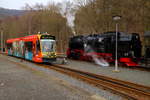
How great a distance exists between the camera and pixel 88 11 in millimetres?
31562

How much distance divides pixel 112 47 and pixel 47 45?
6492mm

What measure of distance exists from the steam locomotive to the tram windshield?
16.8ft

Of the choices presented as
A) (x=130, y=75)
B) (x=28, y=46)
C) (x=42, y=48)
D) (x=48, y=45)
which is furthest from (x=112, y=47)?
(x=28, y=46)

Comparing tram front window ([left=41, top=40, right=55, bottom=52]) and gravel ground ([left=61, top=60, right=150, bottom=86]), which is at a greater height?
tram front window ([left=41, top=40, right=55, bottom=52])

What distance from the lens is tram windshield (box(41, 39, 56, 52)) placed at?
691 inches

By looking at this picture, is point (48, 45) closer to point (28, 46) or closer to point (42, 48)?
point (42, 48)

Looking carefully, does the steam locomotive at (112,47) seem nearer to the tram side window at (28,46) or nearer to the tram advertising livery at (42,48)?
the tram advertising livery at (42,48)

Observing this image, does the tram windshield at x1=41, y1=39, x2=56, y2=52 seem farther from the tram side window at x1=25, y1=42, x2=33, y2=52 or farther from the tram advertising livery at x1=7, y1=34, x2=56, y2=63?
the tram side window at x1=25, y1=42, x2=33, y2=52

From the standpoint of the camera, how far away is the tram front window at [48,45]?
691 inches

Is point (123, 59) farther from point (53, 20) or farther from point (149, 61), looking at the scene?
point (53, 20)

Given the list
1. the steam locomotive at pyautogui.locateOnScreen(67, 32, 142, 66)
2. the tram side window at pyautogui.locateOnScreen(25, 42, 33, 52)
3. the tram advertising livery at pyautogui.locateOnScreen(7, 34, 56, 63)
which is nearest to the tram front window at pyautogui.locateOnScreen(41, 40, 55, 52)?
the tram advertising livery at pyautogui.locateOnScreen(7, 34, 56, 63)

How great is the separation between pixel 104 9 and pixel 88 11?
3460 millimetres

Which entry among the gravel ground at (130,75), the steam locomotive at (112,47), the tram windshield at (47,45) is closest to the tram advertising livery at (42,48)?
the tram windshield at (47,45)

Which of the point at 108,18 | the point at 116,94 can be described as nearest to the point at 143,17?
the point at 108,18
